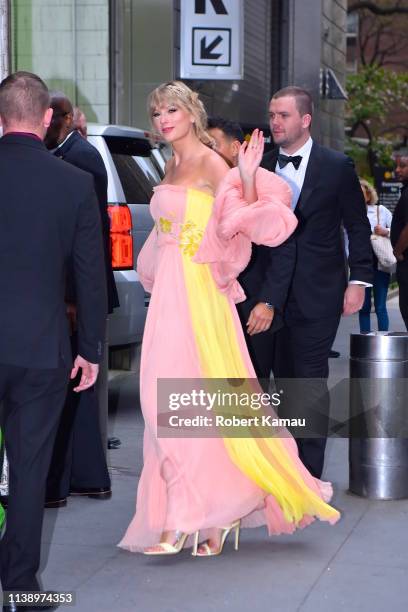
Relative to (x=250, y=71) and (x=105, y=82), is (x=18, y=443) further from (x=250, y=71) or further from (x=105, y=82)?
(x=250, y=71)

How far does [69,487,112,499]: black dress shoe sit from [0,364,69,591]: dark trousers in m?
2.16

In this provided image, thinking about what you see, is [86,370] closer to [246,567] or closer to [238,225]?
[238,225]

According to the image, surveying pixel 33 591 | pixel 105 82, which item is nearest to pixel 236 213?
pixel 33 591

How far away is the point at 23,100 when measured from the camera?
180 inches

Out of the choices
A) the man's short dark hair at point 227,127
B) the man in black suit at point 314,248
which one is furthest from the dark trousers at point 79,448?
the man's short dark hair at point 227,127

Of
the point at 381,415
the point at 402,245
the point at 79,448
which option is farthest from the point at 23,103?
the point at 402,245

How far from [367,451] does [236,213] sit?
189 centimetres

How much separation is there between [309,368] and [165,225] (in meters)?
1.48

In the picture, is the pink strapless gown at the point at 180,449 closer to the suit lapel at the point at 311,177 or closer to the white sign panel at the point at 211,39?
the suit lapel at the point at 311,177

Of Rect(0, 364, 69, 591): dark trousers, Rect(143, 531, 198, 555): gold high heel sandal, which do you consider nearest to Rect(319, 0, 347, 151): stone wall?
Rect(143, 531, 198, 555): gold high heel sandal

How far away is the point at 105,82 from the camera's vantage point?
15.0 metres

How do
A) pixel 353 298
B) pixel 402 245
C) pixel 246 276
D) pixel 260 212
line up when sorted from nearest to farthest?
1. pixel 260 212
2. pixel 246 276
3. pixel 353 298
4. pixel 402 245

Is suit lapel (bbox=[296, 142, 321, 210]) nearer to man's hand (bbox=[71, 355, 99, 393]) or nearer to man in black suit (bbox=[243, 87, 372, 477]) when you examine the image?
man in black suit (bbox=[243, 87, 372, 477])

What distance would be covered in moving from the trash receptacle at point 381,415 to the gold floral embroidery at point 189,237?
1452mm
